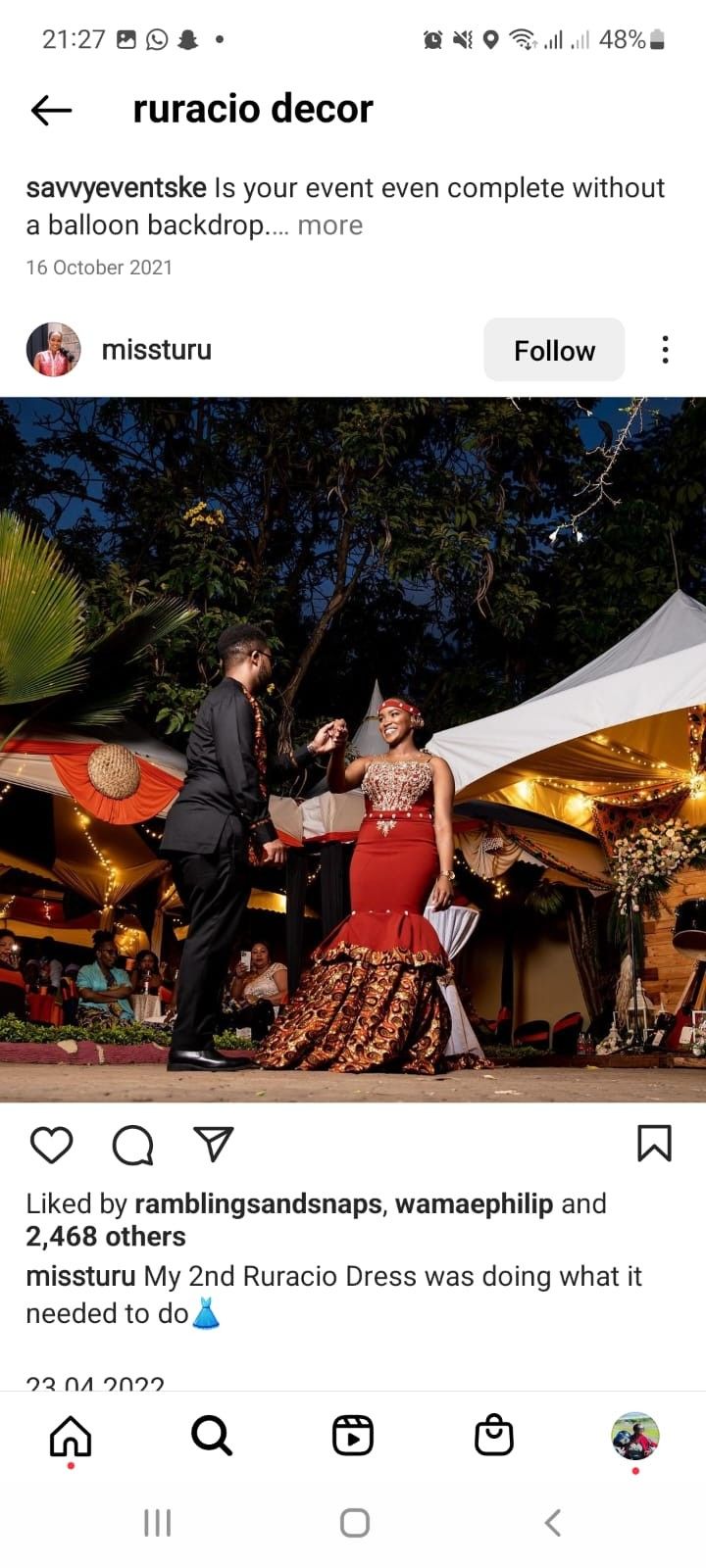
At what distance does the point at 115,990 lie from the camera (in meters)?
11.4

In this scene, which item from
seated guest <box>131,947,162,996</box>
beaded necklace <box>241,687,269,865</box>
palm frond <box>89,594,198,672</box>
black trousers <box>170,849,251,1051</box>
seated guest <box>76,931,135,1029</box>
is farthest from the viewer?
seated guest <box>131,947,162,996</box>

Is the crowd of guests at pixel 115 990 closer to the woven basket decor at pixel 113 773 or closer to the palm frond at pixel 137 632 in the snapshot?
the woven basket decor at pixel 113 773

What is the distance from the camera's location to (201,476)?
13.5m

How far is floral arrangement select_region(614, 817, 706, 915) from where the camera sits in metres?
9.20

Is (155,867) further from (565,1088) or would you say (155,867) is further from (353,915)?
(565,1088)

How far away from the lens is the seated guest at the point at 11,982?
10.0m

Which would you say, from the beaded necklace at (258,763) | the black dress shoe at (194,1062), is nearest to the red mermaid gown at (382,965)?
the black dress shoe at (194,1062)
